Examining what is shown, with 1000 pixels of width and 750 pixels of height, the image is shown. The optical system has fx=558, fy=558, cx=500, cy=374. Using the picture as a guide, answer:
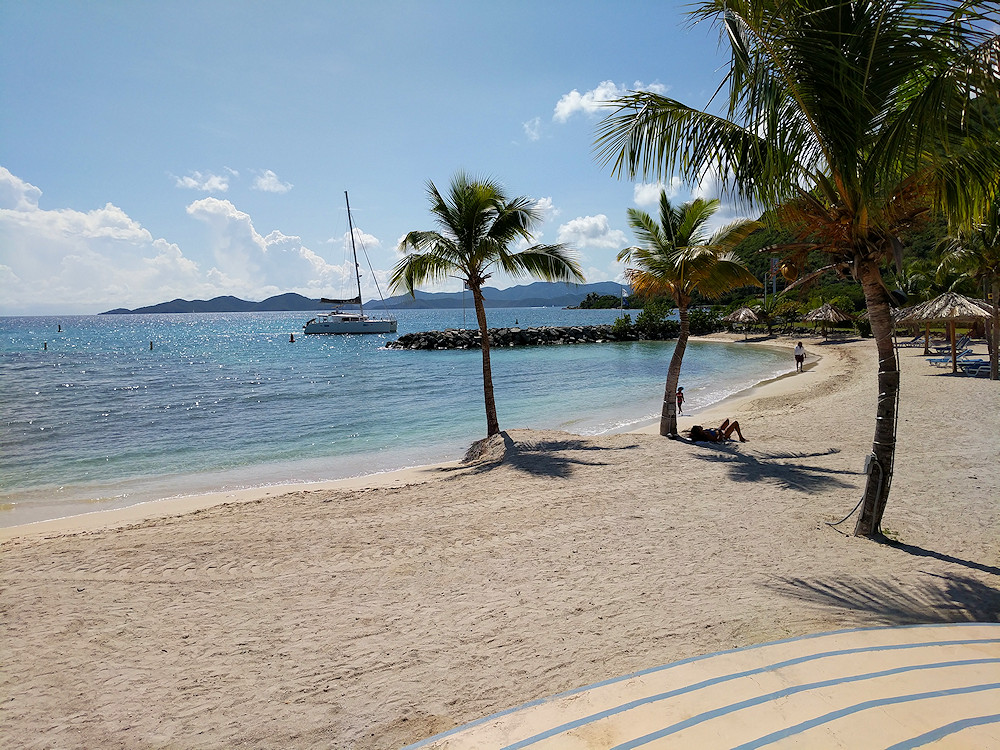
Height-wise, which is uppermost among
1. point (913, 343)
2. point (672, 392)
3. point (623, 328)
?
point (623, 328)

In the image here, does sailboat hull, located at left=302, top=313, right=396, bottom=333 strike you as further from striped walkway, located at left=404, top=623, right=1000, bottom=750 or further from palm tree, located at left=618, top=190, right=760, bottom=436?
striped walkway, located at left=404, top=623, right=1000, bottom=750

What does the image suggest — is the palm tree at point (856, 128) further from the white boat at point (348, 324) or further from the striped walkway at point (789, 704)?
the white boat at point (348, 324)

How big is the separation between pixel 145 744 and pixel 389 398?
21.3 m

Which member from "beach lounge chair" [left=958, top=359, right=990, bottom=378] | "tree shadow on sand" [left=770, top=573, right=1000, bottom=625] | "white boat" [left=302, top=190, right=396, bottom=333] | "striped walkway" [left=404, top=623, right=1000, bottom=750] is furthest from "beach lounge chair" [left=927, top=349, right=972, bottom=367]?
"white boat" [left=302, top=190, right=396, bottom=333]

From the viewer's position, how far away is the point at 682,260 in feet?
37.4

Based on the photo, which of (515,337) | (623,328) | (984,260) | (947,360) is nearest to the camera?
(984,260)

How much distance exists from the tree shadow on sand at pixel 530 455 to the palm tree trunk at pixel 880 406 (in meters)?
4.43

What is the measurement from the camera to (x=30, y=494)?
11375mm

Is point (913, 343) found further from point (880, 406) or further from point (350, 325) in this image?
point (350, 325)

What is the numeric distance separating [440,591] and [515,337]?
5379 cm

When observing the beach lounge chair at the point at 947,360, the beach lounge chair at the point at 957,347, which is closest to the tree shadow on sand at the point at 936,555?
the beach lounge chair at the point at 947,360

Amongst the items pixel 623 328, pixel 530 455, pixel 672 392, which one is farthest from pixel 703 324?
pixel 530 455

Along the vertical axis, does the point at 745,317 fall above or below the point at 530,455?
above

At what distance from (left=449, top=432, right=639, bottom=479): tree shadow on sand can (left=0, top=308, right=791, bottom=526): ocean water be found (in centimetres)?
178
